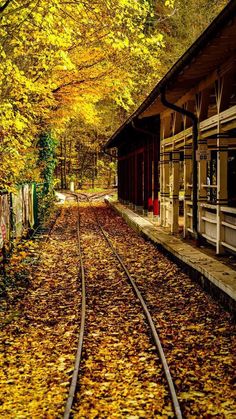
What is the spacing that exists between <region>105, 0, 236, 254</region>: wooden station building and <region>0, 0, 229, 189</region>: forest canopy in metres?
1.25

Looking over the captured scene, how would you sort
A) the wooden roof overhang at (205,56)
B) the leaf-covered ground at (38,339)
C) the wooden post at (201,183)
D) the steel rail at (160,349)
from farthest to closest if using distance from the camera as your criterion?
the wooden post at (201,183)
the wooden roof overhang at (205,56)
the leaf-covered ground at (38,339)
the steel rail at (160,349)

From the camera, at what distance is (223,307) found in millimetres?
8133

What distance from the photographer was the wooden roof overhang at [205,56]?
6.75 metres

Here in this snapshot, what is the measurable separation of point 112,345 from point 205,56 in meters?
5.01

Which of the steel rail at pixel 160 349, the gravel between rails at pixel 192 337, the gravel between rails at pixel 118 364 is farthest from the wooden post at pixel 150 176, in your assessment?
the gravel between rails at pixel 118 364

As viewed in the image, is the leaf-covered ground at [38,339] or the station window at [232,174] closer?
the leaf-covered ground at [38,339]

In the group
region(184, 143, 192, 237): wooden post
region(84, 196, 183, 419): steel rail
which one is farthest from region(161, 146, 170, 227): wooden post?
region(84, 196, 183, 419): steel rail

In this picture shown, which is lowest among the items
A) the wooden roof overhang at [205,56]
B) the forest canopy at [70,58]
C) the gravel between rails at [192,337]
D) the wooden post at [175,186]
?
the gravel between rails at [192,337]

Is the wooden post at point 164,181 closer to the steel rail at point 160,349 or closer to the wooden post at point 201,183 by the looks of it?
the wooden post at point 201,183

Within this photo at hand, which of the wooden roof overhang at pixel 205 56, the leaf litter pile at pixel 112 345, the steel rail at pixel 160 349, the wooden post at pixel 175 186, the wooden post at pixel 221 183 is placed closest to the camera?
the steel rail at pixel 160 349

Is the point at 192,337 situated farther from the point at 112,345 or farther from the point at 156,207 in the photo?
the point at 156,207

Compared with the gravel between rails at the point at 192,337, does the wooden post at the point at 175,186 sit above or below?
above

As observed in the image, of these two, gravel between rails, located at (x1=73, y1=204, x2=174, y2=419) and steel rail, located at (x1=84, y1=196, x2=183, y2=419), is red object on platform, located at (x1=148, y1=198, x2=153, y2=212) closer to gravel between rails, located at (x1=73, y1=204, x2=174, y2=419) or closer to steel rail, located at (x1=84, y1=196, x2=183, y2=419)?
steel rail, located at (x1=84, y1=196, x2=183, y2=419)

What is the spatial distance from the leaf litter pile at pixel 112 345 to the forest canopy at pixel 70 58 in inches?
108
